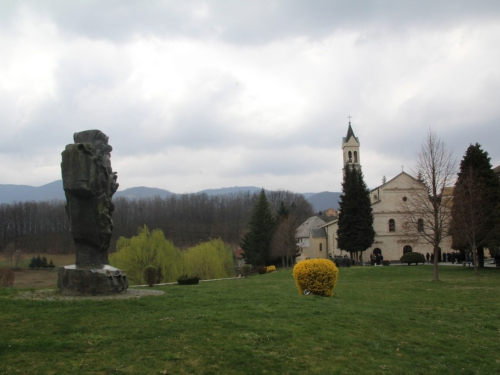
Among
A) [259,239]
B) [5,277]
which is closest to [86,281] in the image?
[5,277]

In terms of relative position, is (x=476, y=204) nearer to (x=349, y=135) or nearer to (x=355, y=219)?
(x=355, y=219)

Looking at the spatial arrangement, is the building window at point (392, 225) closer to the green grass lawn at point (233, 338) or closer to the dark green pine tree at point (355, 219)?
the dark green pine tree at point (355, 219)

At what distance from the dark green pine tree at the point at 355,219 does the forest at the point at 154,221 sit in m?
42.6

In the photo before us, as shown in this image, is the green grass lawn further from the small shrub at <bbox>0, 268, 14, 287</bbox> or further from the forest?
the forest

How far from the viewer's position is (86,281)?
1168cm

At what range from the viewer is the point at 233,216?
11238 cm

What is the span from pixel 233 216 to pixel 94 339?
10521cm

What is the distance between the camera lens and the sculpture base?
11.7 m

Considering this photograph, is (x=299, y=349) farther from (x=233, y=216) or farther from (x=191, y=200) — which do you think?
(x=191, y=200)

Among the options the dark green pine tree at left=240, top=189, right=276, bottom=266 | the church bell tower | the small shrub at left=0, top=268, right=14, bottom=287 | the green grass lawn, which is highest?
the church bell tower

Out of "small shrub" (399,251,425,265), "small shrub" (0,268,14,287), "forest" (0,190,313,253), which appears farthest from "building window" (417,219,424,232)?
"forest" (0,190,313,253)

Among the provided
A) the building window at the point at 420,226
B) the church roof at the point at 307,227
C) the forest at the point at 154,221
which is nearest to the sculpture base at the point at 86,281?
the building window at the point at 420,226

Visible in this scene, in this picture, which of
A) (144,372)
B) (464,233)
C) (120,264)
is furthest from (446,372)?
(120,264)

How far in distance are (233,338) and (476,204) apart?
80.8 feet
